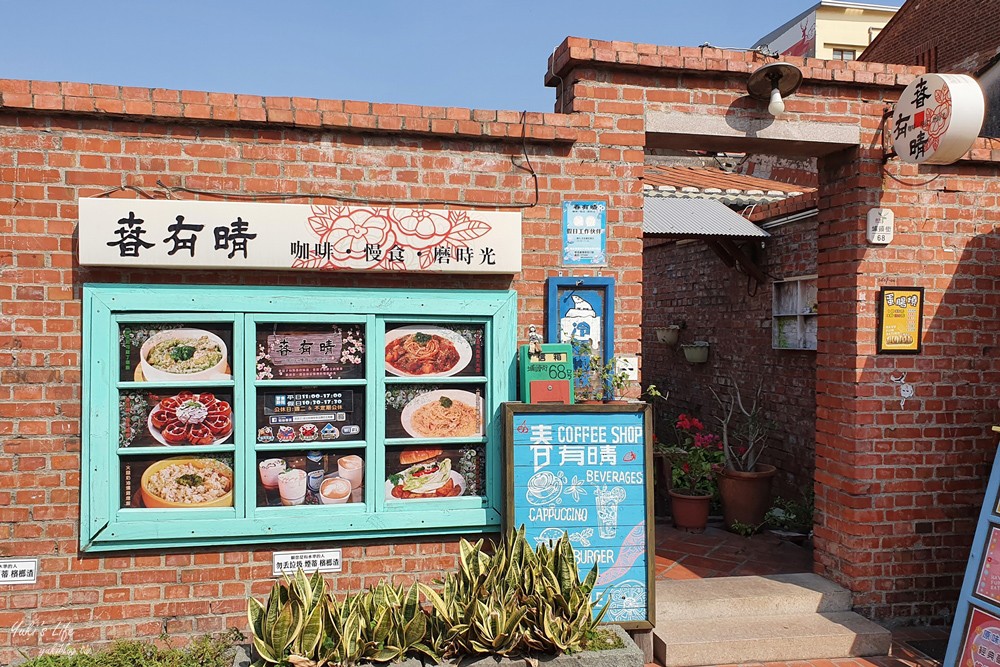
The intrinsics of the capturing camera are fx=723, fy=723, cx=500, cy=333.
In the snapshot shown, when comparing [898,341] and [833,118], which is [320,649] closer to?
[898,341]

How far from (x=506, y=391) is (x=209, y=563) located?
6.89ft

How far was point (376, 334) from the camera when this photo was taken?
4.55 meters

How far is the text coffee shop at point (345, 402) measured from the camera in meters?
4.24

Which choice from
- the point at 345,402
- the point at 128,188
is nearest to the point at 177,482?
the point at 345,402

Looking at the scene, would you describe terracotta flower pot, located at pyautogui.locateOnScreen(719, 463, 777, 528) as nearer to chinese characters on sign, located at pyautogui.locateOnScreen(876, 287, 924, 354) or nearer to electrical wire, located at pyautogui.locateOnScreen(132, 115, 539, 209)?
chinese characters on sign, located at pyautogui.locateOnScreen(876, 287, 924, 354)

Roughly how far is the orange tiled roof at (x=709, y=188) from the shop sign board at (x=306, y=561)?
581 centimetres

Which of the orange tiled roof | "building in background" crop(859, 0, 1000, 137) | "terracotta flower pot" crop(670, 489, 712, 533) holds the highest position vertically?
"building in background" crop(859, 0, 1000, 137)

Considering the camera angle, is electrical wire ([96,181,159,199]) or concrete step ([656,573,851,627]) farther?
concrete step ([656,573,851,627])

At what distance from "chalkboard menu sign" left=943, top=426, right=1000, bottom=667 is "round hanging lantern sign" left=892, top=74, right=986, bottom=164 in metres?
1.80

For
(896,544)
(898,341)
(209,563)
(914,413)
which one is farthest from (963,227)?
(209,563)

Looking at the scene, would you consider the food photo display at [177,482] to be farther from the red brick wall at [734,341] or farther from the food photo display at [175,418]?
the red brick wall at [734,341]

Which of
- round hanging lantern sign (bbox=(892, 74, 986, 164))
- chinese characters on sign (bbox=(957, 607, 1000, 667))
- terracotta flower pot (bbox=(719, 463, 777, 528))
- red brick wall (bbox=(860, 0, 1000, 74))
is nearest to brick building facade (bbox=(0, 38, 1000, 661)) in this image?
round hanging lantern sign (bbox=(892, 74, 986, 164))

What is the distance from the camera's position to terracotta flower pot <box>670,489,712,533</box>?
22.7ft

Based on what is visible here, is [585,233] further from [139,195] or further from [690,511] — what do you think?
[690,511]
